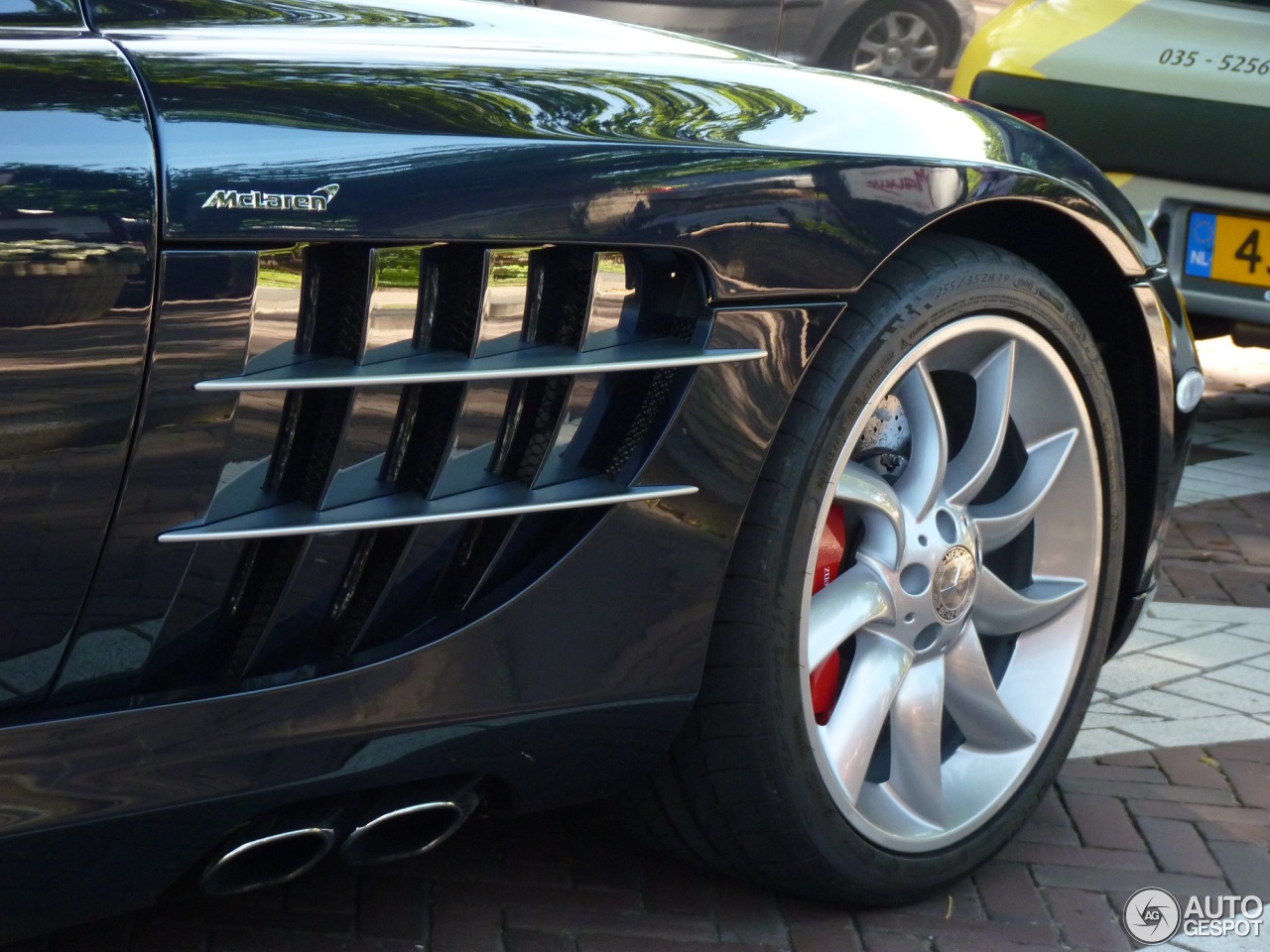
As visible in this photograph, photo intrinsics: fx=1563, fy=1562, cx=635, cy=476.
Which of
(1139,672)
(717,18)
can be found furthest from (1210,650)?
(717,18)

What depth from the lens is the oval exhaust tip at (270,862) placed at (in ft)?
5.45

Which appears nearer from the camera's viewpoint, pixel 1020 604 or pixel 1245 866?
pixel 1020 604

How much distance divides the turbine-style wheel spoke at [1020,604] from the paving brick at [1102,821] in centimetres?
41

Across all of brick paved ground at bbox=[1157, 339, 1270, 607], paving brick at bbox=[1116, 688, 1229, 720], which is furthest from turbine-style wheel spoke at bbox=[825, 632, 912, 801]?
brick paved ground at bbox=[1157, 339, 1270, 607]

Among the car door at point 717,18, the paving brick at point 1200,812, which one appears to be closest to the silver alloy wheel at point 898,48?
the car door at point 717,18

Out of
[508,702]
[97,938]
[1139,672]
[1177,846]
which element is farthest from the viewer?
[1139,672]

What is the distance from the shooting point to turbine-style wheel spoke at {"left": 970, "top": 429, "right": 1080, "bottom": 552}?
2.36 metres

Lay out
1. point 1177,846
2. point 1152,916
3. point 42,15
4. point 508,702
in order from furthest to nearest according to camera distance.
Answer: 1. point 1177,846
2. point 1152,916
3. point 508,702
4. point 42,15

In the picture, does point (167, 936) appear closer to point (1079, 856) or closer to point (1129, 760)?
point (1079, 856)

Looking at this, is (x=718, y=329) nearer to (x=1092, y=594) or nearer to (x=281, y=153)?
(x=281, y=153)

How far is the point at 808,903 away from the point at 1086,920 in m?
0.42

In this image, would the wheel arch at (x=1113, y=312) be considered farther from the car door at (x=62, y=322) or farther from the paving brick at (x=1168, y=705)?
the car door at (x=62, y=322)

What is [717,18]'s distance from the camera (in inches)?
215

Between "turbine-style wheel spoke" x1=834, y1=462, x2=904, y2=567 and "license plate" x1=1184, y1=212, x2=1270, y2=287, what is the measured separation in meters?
3.27
